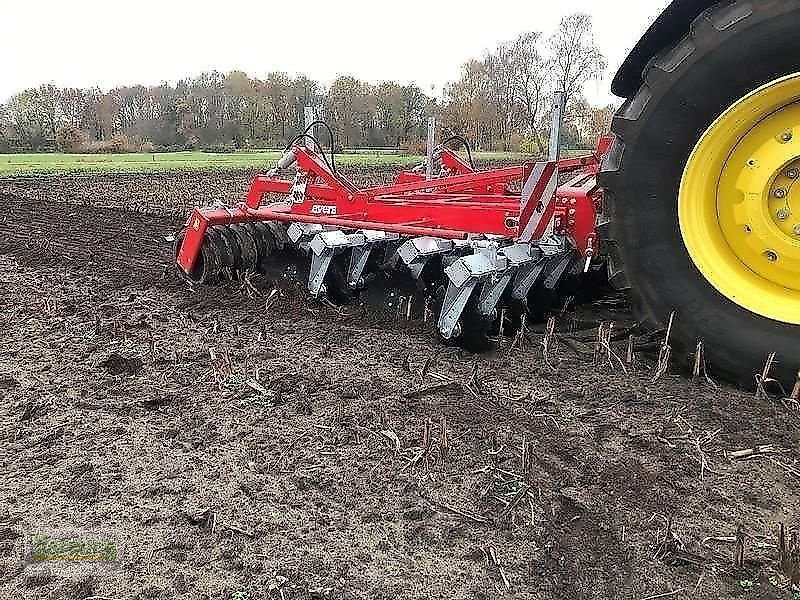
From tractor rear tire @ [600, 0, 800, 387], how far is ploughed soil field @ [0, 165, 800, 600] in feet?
0.66

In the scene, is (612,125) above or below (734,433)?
above

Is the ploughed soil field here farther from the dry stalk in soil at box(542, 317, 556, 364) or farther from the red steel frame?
the red steel frame

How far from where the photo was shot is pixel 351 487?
247cm

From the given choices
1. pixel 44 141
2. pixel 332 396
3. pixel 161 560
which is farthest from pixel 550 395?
pixel 44 141

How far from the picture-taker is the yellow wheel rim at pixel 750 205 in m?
2.69

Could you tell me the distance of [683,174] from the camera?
280 centimetres

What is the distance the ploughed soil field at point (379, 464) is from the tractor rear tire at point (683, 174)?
0.20m

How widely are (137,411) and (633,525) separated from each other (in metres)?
2.04

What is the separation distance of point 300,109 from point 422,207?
2717 cm

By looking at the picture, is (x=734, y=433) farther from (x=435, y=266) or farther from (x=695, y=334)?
(x=435, y=266)

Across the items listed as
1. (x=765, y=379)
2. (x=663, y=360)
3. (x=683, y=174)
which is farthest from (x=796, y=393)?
(x=683, y=174)

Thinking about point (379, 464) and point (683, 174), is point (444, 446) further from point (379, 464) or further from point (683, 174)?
point (683, 174)

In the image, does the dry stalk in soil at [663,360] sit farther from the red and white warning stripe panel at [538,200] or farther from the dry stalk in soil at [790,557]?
the dry stalk in soil at [790,557]

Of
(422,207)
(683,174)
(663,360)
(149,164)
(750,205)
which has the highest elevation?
(683,174)
